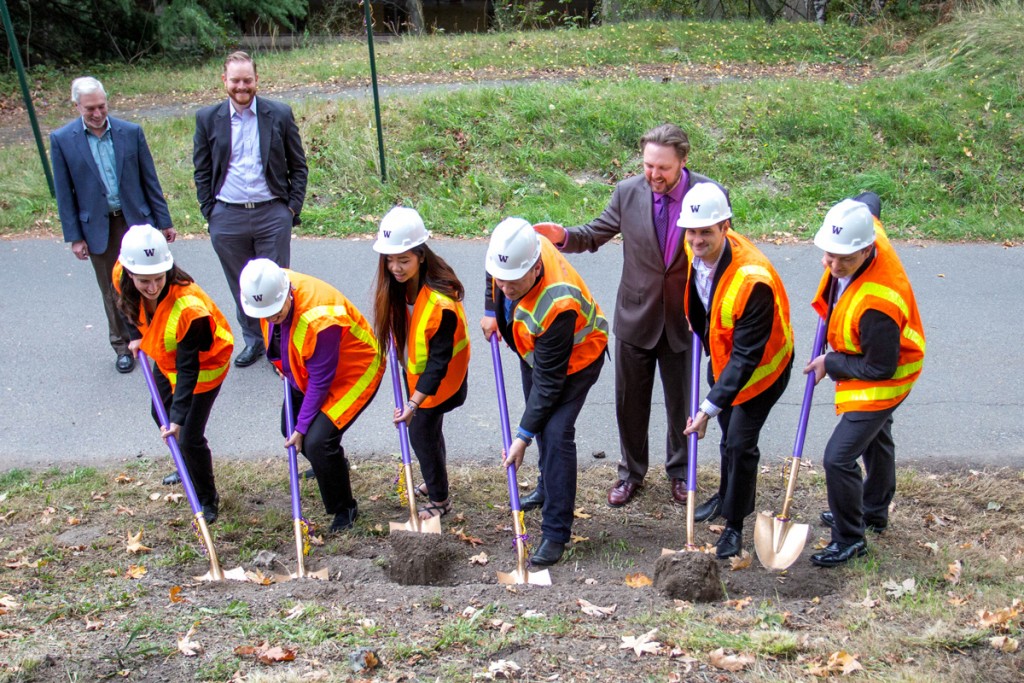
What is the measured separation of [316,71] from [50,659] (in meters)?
13.1

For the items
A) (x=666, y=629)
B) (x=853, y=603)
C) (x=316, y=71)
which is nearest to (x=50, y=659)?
(x=666, y=629)

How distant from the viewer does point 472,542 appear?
511cm

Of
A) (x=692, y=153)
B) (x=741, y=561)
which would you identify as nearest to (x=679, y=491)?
(x=741, y=561)

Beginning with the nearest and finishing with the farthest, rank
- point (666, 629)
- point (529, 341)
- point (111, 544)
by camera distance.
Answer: point (666, 629) → point (529, 341) → point (111, 544)

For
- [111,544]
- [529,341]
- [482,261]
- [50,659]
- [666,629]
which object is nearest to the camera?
[50,659]

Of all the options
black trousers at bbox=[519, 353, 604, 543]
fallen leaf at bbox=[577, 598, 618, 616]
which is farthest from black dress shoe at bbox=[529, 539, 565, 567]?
fallen leaf at bbox=[577, 598, 618, 616]

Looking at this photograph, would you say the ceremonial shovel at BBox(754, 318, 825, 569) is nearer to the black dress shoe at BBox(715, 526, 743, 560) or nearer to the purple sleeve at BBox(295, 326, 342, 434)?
the black dress shoe at BBox(715, 526, 743, 560)

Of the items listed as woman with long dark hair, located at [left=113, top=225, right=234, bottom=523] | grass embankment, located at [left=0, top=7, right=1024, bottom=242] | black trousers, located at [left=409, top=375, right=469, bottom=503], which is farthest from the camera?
grass embankment, located at [left=0, top=7, right=1024, bottom=242]

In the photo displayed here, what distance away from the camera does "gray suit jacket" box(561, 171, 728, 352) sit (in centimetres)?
486

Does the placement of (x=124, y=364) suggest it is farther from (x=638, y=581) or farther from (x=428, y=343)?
(x=638, y=581)

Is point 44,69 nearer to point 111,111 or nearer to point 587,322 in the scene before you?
point 111,111

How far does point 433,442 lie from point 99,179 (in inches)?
137

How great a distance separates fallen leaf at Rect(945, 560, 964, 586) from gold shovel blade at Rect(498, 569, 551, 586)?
1.93m

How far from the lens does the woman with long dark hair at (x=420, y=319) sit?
4.50m
